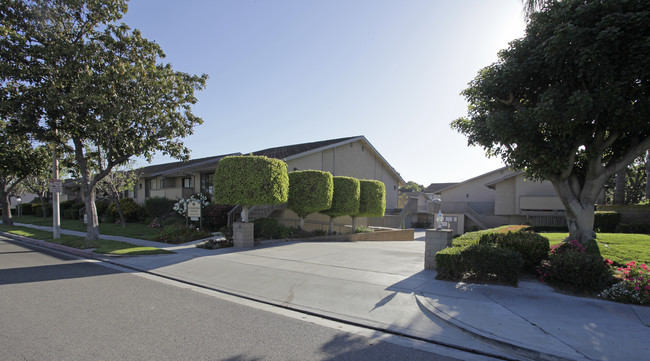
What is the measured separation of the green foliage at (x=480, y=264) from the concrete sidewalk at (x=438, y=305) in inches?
13.0

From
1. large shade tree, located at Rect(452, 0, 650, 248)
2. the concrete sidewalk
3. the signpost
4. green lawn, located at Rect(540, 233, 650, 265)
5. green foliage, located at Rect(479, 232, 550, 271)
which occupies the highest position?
large shade tree, located at Rect(452, 0, 650, 248)

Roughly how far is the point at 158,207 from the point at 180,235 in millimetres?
9215

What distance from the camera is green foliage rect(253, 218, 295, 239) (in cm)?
1524

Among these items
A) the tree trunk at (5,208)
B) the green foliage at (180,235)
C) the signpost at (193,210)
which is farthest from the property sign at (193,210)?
the tree trunk at (5,208)

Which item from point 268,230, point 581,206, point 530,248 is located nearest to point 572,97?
point 530,248

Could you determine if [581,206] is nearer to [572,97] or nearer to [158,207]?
[572,97]

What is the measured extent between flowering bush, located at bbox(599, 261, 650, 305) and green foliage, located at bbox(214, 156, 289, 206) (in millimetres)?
11217

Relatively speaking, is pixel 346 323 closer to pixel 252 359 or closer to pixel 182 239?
pixel 252 359

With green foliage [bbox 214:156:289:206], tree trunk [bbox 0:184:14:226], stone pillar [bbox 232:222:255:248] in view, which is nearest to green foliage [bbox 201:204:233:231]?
green foliage [bbox 214:156:289:206]

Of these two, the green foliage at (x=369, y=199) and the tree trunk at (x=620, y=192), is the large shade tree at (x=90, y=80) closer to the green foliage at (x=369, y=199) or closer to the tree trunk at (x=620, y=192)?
the green foliage at (x=369, y=199)

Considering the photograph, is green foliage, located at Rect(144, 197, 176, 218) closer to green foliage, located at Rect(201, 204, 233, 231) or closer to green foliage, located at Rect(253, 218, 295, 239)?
green foliage, located at Rect(201, 204, 233, 231)

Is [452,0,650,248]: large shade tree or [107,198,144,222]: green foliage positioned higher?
[452,0,650,248]: large shade tree

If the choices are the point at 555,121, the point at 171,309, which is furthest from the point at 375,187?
the point at 171,309

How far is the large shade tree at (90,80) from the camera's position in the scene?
12.7m
